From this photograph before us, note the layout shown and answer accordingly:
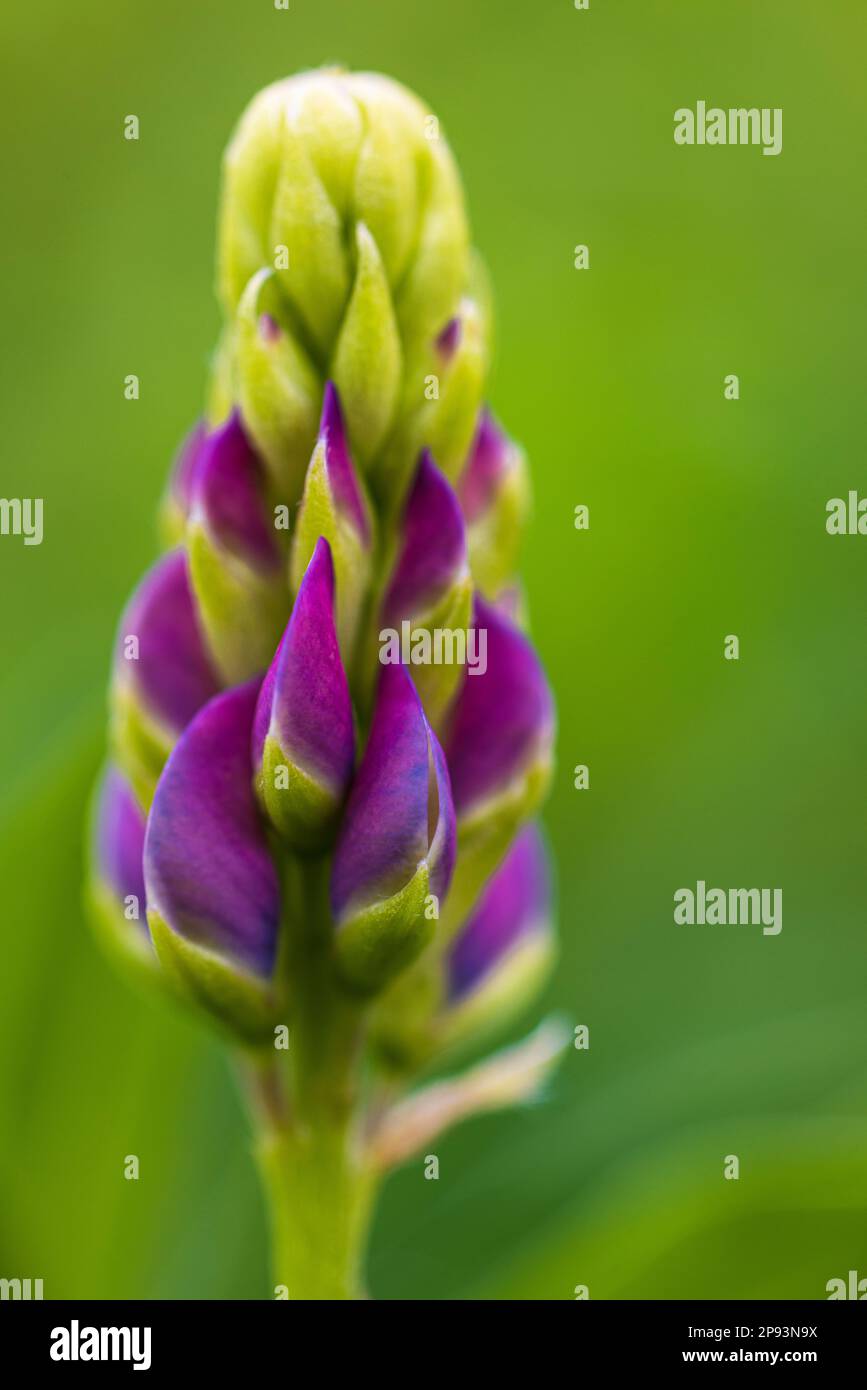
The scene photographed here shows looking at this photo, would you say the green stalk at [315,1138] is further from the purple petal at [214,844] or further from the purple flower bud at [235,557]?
the purple flower bud at [235,557]

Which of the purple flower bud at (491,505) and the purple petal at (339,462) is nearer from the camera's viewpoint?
the purple petal at (339,462)

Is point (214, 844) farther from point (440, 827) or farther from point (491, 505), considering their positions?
point (491, 505)

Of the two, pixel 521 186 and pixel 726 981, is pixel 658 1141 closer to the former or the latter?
pixel 726 981

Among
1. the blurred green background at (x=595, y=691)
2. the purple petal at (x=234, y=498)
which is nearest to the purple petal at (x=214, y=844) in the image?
the purple petal at (x=234, y=498)

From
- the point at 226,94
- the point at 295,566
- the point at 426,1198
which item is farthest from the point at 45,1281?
the point at 226,94

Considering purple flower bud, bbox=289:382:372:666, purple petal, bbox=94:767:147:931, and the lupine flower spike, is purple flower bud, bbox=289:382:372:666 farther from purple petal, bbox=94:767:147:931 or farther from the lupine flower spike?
purple petal, bbox=94:767:147:931

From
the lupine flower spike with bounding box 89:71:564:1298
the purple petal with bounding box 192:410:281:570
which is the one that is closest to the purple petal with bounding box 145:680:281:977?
the lupine flower spike with bounding box 89:71:564:1298

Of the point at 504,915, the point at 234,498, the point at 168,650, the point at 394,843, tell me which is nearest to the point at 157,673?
the point at 168,650

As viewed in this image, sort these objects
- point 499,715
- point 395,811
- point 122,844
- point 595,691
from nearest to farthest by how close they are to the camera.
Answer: point 395,811 < point 499,715 < point 122,844 < point 595,691
